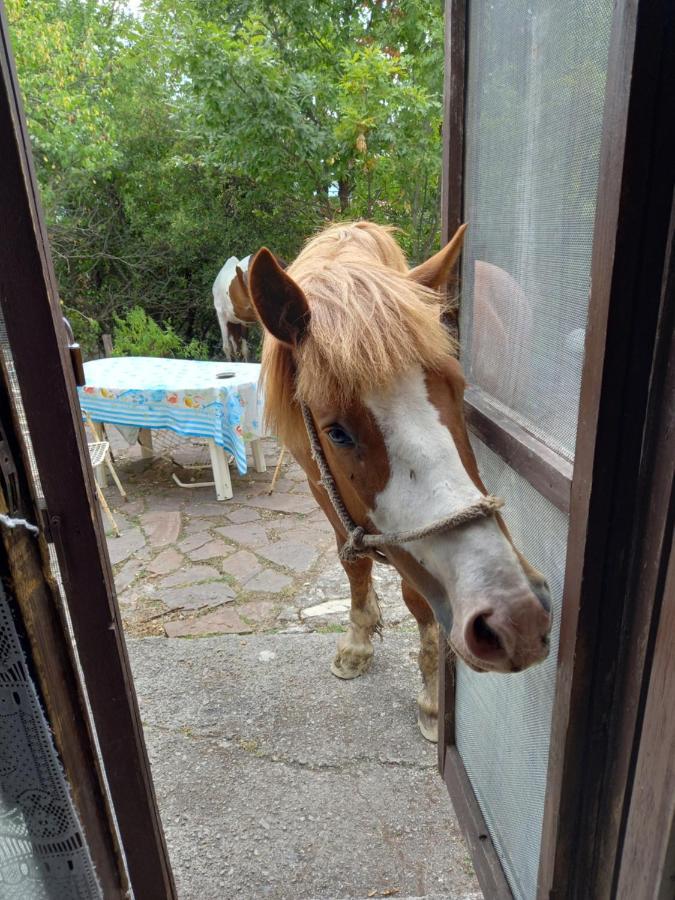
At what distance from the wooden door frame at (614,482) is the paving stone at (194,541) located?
3098 mm

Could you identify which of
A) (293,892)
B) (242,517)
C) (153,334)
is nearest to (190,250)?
(153,334)

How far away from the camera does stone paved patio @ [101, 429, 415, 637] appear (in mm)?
3064

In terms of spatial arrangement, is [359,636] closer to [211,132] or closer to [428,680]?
[428,680]

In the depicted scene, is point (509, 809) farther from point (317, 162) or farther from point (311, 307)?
point (317, 162)

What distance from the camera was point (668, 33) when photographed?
646mm

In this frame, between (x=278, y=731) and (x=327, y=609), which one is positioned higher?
(x=278, y=731)

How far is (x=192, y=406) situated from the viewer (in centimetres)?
434

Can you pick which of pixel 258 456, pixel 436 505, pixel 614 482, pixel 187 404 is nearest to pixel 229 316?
pixel 258 456

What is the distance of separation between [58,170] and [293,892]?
917 centimetres

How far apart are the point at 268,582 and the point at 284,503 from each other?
3.84 ft

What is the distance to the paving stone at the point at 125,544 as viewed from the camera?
3.77 m

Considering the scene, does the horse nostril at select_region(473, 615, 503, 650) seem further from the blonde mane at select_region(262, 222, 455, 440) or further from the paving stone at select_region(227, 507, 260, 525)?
the paving stone at select_region(227, 507, 260, 525)

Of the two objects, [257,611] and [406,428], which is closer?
[406,428]

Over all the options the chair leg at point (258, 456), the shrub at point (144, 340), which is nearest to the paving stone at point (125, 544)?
the chair leg at point (258, 456)
